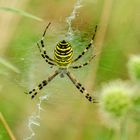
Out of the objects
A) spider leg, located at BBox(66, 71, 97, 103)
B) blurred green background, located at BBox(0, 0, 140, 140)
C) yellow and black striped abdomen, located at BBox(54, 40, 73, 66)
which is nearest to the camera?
yellow and black striped abdomen, located at BBox(54, 40, 73, 66)

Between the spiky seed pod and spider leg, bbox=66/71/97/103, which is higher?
the spiky seed pod

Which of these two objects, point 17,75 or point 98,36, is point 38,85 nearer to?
point 17,75

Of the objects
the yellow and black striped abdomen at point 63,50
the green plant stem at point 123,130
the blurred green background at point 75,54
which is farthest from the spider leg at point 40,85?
the green plant stem at point 123,130

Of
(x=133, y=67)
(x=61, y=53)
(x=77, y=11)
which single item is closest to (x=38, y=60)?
(x=77, y=11)

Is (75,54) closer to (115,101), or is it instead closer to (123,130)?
(115,101)

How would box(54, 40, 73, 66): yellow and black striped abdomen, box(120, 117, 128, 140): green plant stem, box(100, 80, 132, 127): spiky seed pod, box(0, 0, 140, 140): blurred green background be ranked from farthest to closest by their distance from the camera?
1. box(0, 0, 140, 140): blurred green background
2. box(54, 40, 73, 66): yellow and black striped abdomen
3. box(100, 80, 132, 127): spiky seed pod
4. box(120, 117, 128, 140): green plant stem

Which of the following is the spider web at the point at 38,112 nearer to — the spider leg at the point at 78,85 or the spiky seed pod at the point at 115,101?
the spider leg at the point at 78,85

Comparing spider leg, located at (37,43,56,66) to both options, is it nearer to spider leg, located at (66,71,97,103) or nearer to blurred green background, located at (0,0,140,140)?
blurred green background, located at (0,0,140,140)

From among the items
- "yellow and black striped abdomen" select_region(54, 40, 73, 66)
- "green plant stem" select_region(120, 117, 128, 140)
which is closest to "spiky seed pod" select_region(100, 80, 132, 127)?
"green plant stem" select_region(120, 117, 128, 140)
